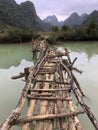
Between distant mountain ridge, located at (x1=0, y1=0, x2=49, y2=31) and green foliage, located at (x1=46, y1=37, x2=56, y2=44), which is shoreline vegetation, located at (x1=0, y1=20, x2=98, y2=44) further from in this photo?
distant mountain ridge, located at (x1=0, y1=0, x2=49, y2=31)

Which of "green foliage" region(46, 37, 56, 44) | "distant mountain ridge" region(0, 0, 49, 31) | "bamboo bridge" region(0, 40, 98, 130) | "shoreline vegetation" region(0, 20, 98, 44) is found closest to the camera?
"bamboo bridge" region(0, 40, 98, 130)

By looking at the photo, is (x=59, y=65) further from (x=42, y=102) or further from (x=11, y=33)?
(x=11, y=33)

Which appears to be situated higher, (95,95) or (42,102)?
(42,102)

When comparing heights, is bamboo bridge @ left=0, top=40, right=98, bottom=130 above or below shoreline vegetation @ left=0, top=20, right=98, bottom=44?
above

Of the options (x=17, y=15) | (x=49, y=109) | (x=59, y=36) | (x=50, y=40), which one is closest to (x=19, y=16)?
(x=17, y=15)

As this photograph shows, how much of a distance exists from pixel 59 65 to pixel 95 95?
1.42 metres

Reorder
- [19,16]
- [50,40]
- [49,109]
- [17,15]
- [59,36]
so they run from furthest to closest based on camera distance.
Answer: [19,16], [17,15], [59,36], [50,40], [49,109]

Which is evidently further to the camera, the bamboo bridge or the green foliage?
the green foliage

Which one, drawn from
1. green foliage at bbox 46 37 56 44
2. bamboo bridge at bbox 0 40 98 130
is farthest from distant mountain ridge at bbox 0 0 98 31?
bamboo bridge at bbox 0 40 98 130

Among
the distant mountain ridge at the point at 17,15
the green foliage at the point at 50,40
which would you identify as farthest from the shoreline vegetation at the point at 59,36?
the distant mountain ridge at the point at 17,15

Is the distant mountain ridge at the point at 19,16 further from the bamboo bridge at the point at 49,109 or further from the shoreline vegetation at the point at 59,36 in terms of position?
the bamboo bridge at the point at 49,109

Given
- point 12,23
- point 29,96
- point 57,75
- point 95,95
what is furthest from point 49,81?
point 12,23

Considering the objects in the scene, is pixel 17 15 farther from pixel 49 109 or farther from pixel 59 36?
pixel 49 109

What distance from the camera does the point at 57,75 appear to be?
22.0ft
